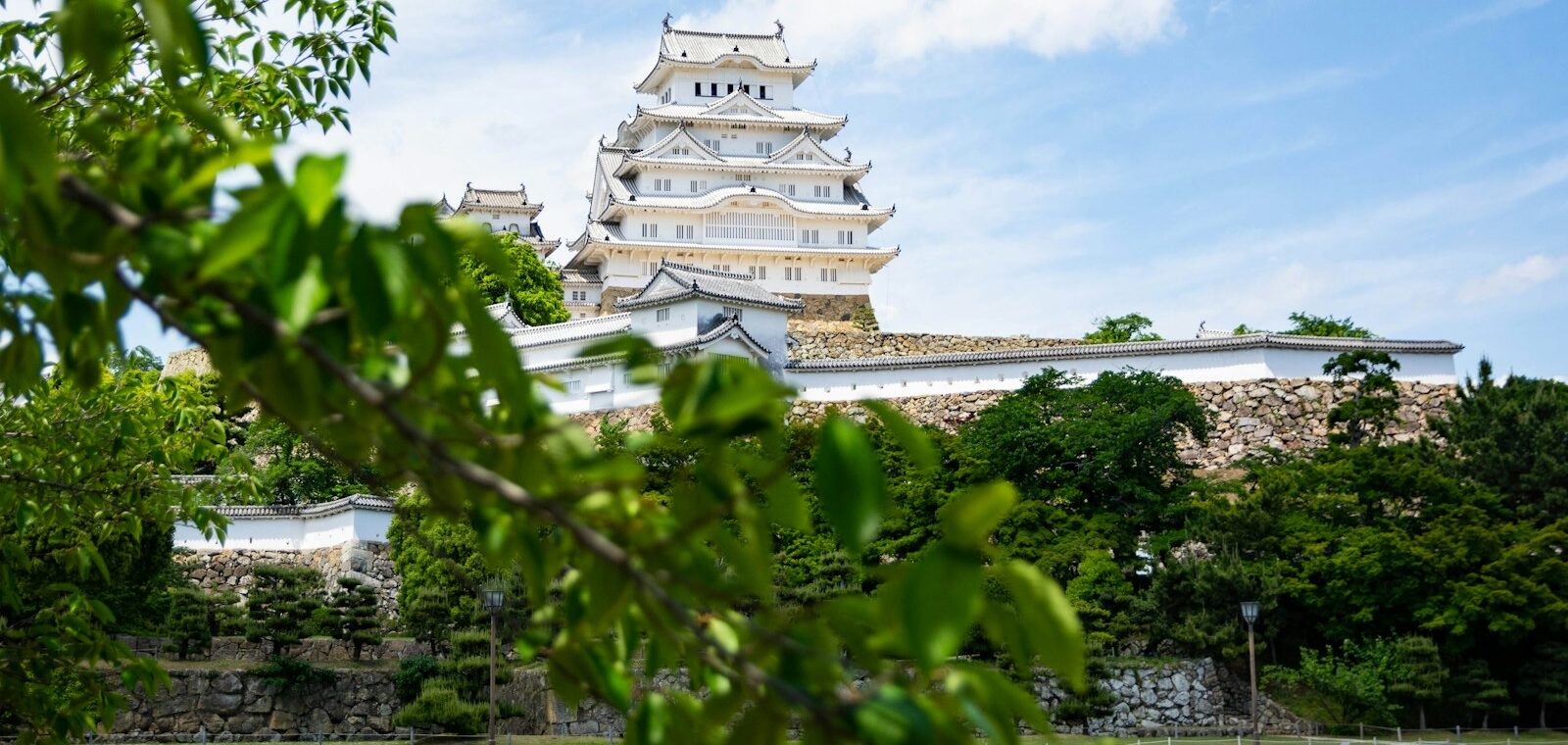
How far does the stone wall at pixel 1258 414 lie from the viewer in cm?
2628

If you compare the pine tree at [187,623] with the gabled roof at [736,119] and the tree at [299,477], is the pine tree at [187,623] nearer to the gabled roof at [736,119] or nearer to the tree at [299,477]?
the tree at [299,477]

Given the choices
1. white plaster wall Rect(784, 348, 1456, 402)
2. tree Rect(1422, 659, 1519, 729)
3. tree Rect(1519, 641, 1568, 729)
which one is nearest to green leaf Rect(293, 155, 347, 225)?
tree Rect(1422, 659, 1519, 729)

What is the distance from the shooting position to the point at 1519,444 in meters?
20.9

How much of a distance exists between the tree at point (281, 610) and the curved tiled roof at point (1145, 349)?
33.6 ft

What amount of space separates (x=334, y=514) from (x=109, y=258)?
86.2ft

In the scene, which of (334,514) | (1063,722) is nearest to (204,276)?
(1063,722)

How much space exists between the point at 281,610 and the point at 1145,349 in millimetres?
16152

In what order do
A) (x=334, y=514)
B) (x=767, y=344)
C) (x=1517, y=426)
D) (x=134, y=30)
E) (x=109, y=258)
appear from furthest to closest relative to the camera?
(x=767, y=344)
(x=334, y=514)
(x=1517, y=426)
(x=134, y=30)
(x=109, y=258)

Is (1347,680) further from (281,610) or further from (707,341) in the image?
(281,610)

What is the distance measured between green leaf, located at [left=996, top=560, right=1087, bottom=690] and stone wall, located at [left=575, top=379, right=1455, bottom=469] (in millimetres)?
24890

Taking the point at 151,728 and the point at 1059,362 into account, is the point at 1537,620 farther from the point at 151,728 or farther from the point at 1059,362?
the point at 151,728

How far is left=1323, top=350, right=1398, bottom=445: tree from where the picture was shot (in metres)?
24.3

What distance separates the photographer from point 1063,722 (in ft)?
63.0

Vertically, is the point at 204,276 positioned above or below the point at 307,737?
above
